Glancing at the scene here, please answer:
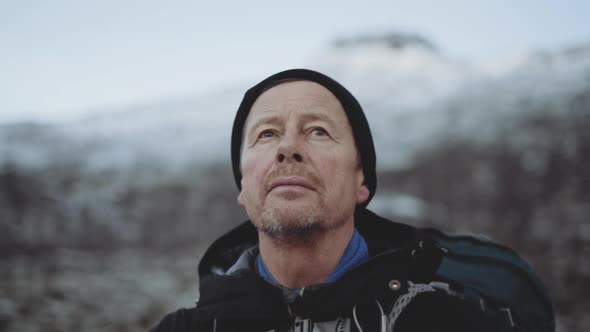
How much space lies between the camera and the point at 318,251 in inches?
71.0

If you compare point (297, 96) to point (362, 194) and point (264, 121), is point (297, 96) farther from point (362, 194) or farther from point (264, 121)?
point (362, 194)

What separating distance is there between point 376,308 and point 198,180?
22.7 feet

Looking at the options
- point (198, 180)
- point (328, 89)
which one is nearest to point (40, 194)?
point (198, 180)

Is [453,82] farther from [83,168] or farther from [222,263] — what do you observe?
[222,263]

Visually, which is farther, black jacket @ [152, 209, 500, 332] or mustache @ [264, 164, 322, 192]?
mustache @ [264, 164, 322, 192]

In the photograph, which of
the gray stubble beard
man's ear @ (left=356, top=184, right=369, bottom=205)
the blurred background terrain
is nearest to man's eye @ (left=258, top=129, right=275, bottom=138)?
the gray stubble beard

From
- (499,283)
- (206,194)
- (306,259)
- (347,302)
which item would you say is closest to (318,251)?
(306,259)

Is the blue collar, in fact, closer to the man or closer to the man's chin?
the man

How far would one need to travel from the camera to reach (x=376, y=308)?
157cm

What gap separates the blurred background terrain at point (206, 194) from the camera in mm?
5336

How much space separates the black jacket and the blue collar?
12 centimetres

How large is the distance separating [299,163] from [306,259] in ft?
1.32

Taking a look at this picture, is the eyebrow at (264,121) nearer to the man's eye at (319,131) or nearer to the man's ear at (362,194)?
the man's eye at (319,131)

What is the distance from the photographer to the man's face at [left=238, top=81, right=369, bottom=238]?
68.3 inches
